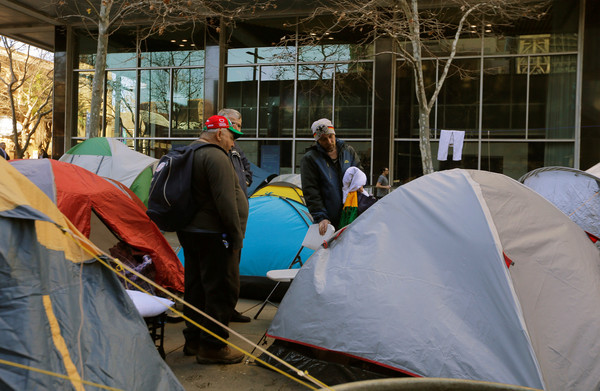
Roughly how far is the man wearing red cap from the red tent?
1750 millimetres

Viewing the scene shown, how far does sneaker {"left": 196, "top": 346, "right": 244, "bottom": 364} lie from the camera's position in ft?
13.1

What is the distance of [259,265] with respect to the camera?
6332mm

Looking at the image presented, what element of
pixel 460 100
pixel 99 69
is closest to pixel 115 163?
pixel 99 69

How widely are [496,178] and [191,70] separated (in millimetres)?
17110

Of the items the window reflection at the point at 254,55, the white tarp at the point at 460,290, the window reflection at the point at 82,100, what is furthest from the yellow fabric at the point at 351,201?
the window reflection at the point at 82,100

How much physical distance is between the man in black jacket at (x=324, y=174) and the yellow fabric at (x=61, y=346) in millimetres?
2745

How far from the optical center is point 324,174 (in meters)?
4.88

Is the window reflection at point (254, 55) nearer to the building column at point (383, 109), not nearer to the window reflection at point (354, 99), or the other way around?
the window reflection at point (354, 99)

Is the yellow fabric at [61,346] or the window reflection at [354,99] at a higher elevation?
the window reflection at [354,99]

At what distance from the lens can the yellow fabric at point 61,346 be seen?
2.35 meters

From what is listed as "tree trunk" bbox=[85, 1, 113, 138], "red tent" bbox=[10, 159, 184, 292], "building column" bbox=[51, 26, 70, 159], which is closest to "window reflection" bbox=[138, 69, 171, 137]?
"building column" bbox=[51, 26, 70, 159]

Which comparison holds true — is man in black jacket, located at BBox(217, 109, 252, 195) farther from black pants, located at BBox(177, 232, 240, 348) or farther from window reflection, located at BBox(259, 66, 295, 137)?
window reflection, located at BBox(259, 66, 295, 137)

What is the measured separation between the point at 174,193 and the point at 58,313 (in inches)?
60.0

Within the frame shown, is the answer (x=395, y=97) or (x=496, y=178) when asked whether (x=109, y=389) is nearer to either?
(x=496, y=178)
